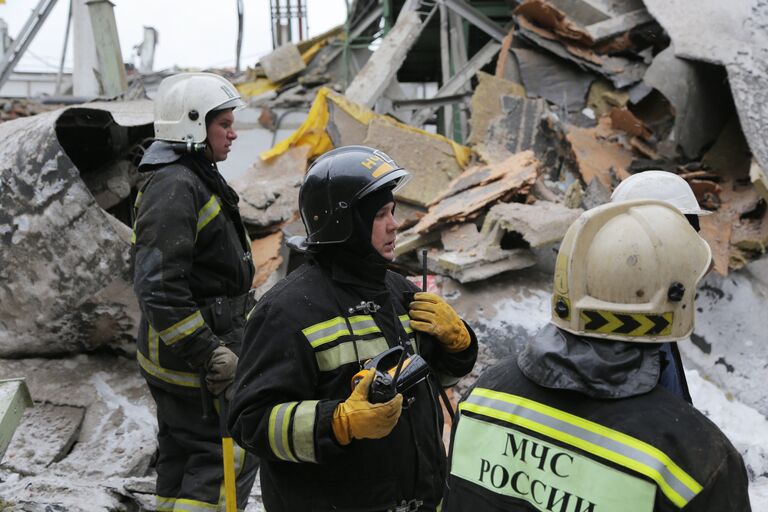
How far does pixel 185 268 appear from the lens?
2859mm

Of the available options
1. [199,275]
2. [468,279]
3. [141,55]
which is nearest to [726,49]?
[468,279]

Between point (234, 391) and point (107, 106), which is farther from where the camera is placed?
point (107, 106)

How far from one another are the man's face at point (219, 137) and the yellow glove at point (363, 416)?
1743 millimetres

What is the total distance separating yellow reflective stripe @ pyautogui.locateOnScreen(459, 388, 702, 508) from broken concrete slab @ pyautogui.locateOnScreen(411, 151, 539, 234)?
381cm

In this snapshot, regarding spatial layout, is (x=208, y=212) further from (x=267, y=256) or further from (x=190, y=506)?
(x=267, y=256)

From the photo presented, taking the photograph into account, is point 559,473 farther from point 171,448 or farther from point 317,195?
point 171,448

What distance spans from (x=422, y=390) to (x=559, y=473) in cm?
79

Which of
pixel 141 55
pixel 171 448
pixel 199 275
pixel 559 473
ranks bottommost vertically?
pixel 141 55

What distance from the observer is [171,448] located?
3.06 metres

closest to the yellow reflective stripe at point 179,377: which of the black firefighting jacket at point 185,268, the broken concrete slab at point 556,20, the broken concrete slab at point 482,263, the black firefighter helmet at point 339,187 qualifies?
the black firefighting jacket at point 185,268

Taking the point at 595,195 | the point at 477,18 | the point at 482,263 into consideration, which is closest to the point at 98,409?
the point at 482,263

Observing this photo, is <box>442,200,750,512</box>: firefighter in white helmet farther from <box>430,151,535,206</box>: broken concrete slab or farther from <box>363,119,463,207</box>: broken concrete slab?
<box>363,119,463,207</box>: broken concrete slab

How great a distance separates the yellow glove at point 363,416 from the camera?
1784mm

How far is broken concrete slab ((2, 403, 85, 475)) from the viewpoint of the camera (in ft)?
12.3
